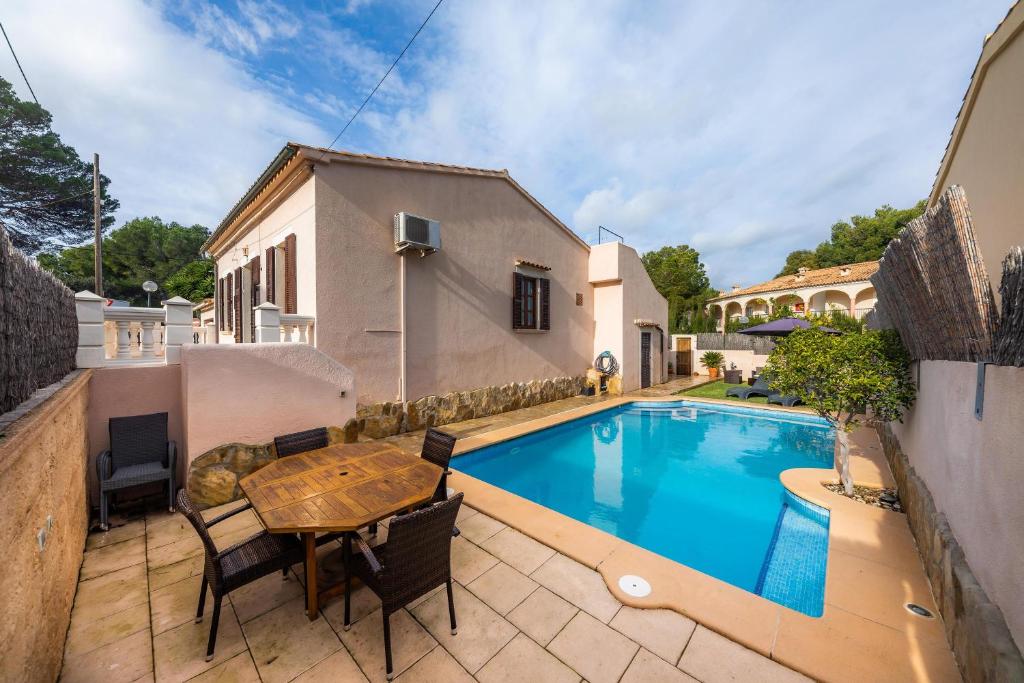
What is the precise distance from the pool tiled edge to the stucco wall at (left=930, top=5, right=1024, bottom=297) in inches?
121

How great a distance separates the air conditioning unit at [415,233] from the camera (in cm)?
751

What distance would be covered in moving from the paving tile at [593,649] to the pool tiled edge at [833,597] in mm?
376

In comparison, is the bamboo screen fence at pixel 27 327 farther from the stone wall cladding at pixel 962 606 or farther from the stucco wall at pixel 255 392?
the stone wall cladding at pixel 962 606

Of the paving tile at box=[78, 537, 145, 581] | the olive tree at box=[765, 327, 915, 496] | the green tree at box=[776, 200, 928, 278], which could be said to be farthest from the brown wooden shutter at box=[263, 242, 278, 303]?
the green tree at box=[776, 200, 928, 278]

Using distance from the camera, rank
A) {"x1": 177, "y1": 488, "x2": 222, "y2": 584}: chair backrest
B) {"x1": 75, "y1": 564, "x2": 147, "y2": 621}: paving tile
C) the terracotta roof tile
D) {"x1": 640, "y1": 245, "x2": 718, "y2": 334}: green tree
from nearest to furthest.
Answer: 1. {"x1": 177, "y1": 488, "x2": 222, "y2": 584}: chair backrest
2. {"x1": 75, "y1": 564, "x2": 147, "y2": 621}: paving tile
3. the terracotta roof tile
4. {"x1": 640, "y1": 245, "x2": 718, "y2": 334}: green tree

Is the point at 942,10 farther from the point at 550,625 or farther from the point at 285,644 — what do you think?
the point at 285,644

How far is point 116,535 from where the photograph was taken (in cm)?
380

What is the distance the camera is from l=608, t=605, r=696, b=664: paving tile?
2387 millimetres

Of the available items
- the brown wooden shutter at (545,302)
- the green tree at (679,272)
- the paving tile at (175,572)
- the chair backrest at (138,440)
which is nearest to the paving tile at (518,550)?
the paving tile at (175,572)

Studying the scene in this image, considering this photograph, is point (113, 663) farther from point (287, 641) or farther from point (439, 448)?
point (439, 448)

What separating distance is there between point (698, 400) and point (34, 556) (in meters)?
13.5

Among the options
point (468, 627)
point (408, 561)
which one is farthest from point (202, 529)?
point (468, 627)

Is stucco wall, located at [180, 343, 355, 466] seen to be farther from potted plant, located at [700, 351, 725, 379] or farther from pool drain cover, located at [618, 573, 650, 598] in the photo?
potted plant, located at [700, 351, 725, 379]

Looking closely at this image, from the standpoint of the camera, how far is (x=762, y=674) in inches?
86.4
